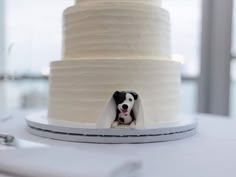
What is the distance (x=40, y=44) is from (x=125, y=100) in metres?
1.89

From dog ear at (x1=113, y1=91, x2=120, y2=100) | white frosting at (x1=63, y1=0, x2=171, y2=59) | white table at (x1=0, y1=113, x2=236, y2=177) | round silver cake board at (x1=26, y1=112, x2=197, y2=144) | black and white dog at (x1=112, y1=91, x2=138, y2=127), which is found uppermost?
white frosting at (x1=63, y1=0, x2=171, y2=59)

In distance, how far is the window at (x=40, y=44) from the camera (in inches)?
81.7

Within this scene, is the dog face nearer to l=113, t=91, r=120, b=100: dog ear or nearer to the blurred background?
l=113, t=91, r=120, b=100: dog ear

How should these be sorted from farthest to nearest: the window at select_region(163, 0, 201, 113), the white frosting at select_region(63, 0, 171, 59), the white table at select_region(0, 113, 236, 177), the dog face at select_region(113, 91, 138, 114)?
the window at select_region(163, 0, 201, 113) → the white frosting at select_region(63, 0, 171, 59) → the dog face at select_region(113, 91, 138, 114) → the white table at select_region(0, 113, 236, 177)

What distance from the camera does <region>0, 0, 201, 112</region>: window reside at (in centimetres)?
207

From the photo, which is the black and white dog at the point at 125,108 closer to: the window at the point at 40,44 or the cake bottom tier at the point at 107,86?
the cake bottom tier at the point at 107,86

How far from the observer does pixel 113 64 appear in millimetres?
751

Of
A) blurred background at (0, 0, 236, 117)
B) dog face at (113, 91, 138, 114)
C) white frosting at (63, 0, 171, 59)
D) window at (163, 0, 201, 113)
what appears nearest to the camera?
dog face at (113, 91, 138, 114)

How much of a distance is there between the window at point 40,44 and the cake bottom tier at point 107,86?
48.5 inches

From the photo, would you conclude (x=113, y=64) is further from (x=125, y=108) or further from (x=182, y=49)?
(x=182, y=49)

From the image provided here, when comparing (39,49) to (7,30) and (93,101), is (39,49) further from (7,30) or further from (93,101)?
(93,101)

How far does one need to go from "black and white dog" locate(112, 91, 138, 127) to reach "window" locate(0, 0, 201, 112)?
52.9 inches

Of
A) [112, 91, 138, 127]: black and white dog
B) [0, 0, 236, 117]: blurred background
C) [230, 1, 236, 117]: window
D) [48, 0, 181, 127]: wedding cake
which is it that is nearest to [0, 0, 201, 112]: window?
[0, 0, 236, 117]: blurred background

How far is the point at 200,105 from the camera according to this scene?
1962 millimetres
